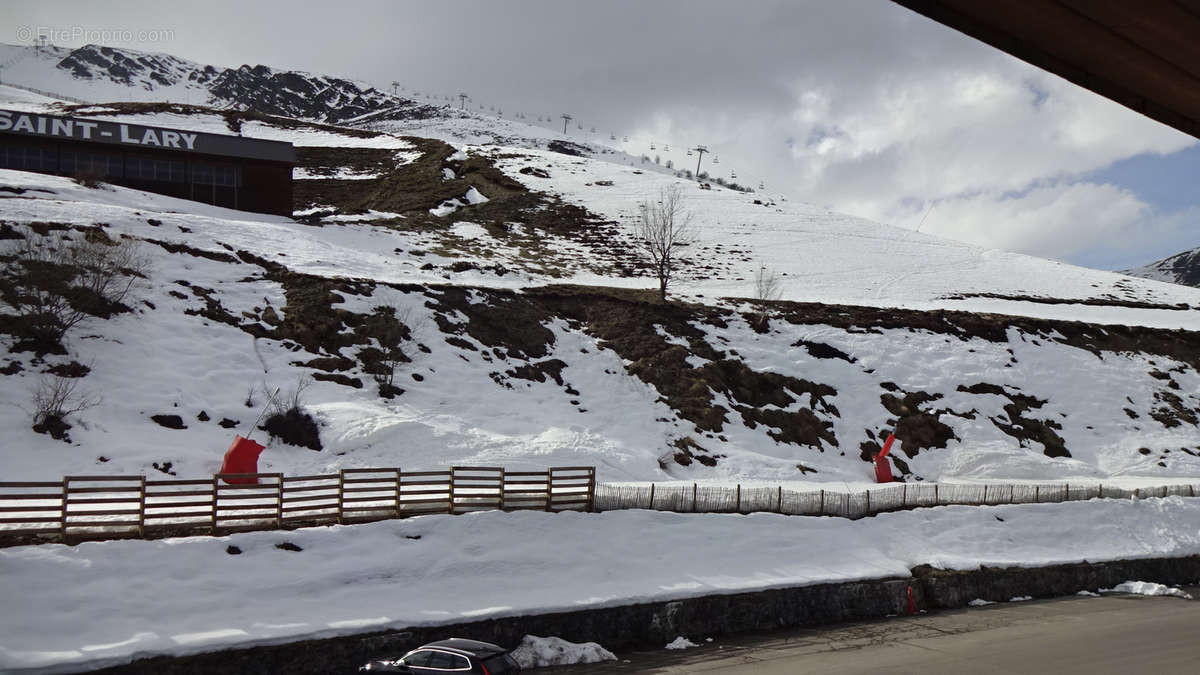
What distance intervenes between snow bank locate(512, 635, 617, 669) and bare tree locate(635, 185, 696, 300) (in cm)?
3159

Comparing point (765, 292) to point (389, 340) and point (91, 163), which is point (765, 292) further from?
point (91, 163)

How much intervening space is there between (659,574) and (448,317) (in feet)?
69.2

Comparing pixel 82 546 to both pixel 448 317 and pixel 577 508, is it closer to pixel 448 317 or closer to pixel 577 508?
pixel 577 508

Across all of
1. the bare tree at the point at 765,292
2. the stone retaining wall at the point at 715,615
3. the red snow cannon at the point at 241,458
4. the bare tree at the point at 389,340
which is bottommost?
the stone retaining wall at the point at 715,615

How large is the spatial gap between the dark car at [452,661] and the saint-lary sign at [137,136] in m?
49.5

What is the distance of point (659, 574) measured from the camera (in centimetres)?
2080

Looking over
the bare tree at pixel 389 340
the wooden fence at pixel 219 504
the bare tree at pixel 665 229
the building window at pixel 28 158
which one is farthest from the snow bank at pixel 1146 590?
the building window at pixel 28 158

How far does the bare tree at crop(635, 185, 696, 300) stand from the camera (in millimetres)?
56600

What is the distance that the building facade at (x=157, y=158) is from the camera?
1982 inches

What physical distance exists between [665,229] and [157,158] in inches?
1538

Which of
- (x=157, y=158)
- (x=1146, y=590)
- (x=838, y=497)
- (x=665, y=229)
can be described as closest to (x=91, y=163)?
(x=157, y=158)

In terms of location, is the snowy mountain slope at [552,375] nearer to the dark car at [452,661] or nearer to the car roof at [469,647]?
the dark car at [452,661]

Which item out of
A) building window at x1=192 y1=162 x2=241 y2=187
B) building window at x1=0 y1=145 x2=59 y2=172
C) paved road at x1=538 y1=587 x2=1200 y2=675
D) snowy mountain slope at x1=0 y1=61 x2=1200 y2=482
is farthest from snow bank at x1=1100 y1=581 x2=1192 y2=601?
building window at x1=0 y1=145 x2=59 y2=172

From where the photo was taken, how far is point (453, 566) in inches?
757
